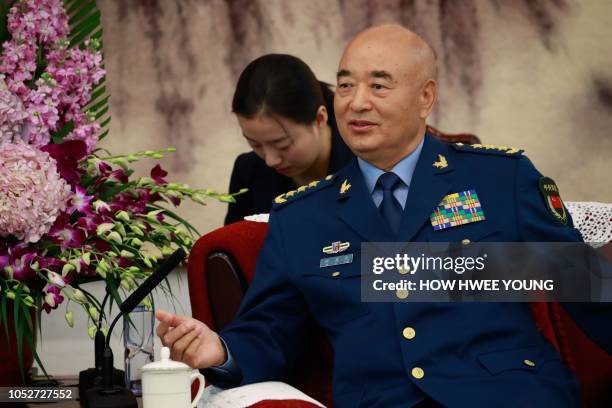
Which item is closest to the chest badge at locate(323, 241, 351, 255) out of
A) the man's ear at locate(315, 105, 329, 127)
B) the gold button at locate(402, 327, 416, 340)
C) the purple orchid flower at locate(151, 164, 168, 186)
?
the gold button at locate(402, 327, 416, 340)

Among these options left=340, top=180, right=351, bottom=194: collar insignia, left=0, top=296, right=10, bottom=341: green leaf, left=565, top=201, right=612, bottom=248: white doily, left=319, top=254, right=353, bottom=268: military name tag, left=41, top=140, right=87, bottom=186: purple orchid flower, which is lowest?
left=0, top=296, right=10, bottom=341: green leaf

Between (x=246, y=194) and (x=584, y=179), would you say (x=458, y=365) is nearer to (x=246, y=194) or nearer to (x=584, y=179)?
(x=246, y=194)

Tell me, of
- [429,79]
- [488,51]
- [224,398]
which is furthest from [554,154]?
[224,398]

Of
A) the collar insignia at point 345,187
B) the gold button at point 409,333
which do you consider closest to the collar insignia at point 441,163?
the collar insignia at point 345,187

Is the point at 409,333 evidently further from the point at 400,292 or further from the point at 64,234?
the point at 64,234

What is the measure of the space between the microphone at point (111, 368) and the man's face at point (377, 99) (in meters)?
0.56

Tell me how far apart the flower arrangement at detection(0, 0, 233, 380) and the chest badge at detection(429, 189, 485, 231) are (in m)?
0.41

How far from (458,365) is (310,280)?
333 mm

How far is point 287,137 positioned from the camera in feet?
8.10

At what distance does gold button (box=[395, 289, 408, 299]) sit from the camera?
1.72 m

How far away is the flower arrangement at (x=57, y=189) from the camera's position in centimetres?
158

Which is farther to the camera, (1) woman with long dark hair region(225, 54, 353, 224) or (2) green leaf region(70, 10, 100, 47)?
(1) woman with long dark hair region(225, 54, 353, 224)

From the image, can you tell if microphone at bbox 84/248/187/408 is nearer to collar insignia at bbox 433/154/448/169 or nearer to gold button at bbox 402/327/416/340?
gold button at bbox 402/327/416/340

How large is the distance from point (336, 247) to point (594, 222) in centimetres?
68
